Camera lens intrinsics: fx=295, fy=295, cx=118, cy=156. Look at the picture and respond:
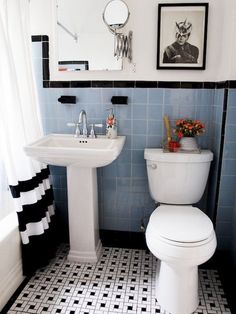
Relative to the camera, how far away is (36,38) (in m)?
2.11

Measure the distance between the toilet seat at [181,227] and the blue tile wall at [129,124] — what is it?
44 centimetres

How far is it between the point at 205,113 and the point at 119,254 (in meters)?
1.23

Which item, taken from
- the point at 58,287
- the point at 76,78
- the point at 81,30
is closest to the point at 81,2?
the point at 81,30

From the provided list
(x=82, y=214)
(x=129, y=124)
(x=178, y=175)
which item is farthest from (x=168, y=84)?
(x=82, y=214)

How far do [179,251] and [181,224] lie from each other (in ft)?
0.64

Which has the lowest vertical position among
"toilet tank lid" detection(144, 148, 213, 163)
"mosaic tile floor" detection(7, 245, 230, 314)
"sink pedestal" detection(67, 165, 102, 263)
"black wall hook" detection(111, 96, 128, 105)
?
"mosaic tile floor" detection(7, 245, 230, 314)

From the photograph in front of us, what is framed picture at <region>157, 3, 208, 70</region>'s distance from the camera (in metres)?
1.93

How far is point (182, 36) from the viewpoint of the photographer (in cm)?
197

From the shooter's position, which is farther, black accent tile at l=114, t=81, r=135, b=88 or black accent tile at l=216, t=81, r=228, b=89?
black accent tile at l=114, t=81, r=135, b=88

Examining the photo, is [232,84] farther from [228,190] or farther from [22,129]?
[22,129]

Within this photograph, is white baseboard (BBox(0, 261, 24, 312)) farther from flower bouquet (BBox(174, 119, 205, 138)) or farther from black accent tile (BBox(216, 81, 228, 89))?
black accent tile (BBox(216, 81, 228, 89))

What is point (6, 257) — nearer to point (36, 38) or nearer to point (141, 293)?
point (141, 293)

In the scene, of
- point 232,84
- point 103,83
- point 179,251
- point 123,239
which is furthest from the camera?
point 123,239

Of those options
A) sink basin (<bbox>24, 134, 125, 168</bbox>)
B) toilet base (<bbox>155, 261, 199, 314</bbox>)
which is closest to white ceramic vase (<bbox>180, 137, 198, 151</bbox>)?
sink basin (<bbox>24, 134, 125, 168</bbox>)
